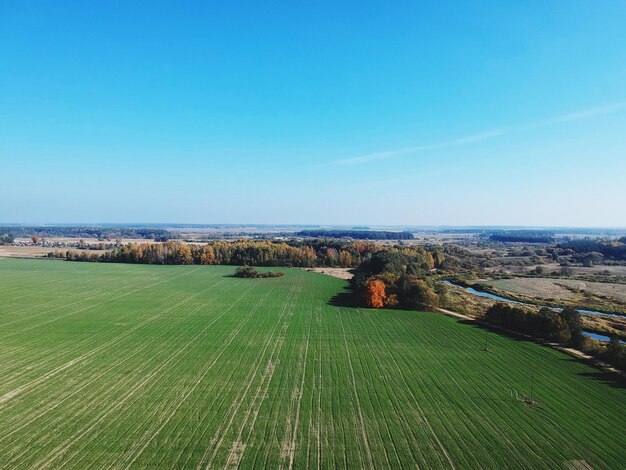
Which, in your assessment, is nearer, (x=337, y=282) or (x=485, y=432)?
(x=485, y=432)

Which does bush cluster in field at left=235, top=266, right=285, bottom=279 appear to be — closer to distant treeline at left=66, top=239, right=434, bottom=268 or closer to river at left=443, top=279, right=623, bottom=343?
distant treeline at left=66, top=239, right=434, bottom=268

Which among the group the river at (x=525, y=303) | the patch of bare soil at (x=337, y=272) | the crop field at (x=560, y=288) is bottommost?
the river at (x=525, y=303)

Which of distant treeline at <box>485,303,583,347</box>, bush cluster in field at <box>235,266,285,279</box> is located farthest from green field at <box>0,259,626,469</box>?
bush cluster in field at <box>235,266,285,279</box>

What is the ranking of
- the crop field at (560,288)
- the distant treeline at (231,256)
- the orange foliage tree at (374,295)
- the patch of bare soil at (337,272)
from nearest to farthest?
the orange foliage tree at (374,295), the crop field at (560,288), the patch of bare soil at (337,272), the distant treeline at (231,256)

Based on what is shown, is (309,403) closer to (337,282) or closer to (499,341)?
(499,341)

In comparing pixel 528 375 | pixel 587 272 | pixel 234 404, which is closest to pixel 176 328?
pixel 234 404

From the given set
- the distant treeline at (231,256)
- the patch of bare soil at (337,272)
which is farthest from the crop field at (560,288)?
the patch of bare soil at (337,272)

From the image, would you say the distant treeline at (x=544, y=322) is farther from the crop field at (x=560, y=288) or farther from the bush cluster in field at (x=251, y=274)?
the bush cluster in field at (x=251, y=274)

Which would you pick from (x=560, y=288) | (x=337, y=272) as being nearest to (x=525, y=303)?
(x=560, y=288)

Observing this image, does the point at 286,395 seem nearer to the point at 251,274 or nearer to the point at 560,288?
the point at 251,274
